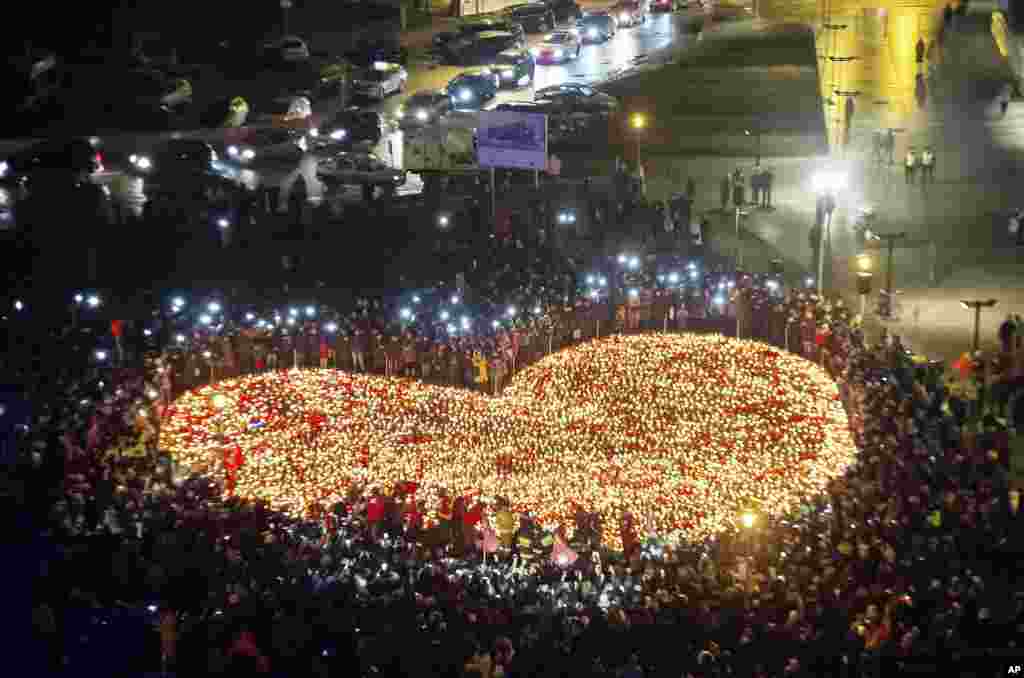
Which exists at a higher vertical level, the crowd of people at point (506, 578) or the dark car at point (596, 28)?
the dark car at point (596, 28)

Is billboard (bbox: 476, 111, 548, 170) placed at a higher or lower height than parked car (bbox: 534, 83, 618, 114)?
higher

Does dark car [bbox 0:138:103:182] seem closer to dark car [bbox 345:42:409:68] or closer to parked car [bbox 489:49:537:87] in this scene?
parked car [bbox 489:49:537:87]

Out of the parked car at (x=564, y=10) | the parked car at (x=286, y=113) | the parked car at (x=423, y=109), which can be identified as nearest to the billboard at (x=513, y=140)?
the parked car at (x=423, y=109)

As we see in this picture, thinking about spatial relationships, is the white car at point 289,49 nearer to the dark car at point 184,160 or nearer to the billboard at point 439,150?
the billboard at point 439,150

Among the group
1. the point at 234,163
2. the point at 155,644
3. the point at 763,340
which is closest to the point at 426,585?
the point at 155,644

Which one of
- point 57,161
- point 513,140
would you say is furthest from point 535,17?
point 513,140

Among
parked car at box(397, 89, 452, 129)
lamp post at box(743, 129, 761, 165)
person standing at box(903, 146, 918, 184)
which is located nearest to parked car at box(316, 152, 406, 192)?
parked car at box(397, 89, 452, 129)

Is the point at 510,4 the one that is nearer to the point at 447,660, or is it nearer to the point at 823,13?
the point at 823,13
